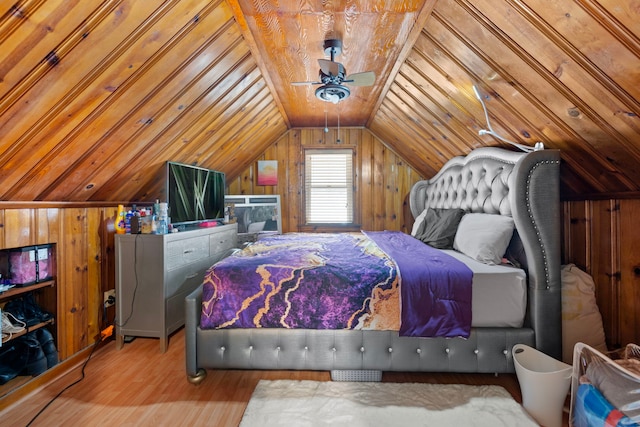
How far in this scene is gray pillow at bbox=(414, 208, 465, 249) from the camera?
2.63 meters

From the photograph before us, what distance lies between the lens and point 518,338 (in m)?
1.80

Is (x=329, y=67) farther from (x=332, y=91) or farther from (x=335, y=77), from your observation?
(x=332, y=91)

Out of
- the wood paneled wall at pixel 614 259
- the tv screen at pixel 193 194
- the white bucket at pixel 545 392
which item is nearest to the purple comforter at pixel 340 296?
the white bucket at pixel 545 392

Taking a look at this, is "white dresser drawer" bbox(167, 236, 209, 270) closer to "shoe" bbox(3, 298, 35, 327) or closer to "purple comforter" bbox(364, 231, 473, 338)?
"shoe" bbox(3, 298, 35, 327)

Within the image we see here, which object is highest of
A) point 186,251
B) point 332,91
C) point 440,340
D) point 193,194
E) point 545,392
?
point 332,91

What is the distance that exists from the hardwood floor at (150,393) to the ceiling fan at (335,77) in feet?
7.21

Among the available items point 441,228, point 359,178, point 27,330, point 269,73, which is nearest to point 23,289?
point 27,330

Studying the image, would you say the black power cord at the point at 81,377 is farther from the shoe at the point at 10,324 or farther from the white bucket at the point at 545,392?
the white bucket at the point at 545,392

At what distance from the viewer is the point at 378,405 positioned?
5.54 ft

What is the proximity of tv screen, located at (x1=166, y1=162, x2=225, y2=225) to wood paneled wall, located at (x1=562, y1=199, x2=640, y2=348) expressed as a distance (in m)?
3.46

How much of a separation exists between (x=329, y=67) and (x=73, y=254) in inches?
96.4

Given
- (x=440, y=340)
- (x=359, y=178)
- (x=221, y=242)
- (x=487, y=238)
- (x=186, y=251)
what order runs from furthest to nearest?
(x=359, y=178)
(x=221, y=242)
(x=186, y=251)
(x=487, y=238)
(x=440, y=340)

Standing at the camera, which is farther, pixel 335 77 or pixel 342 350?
pixel 335 77

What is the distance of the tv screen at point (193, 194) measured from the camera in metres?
2.77
